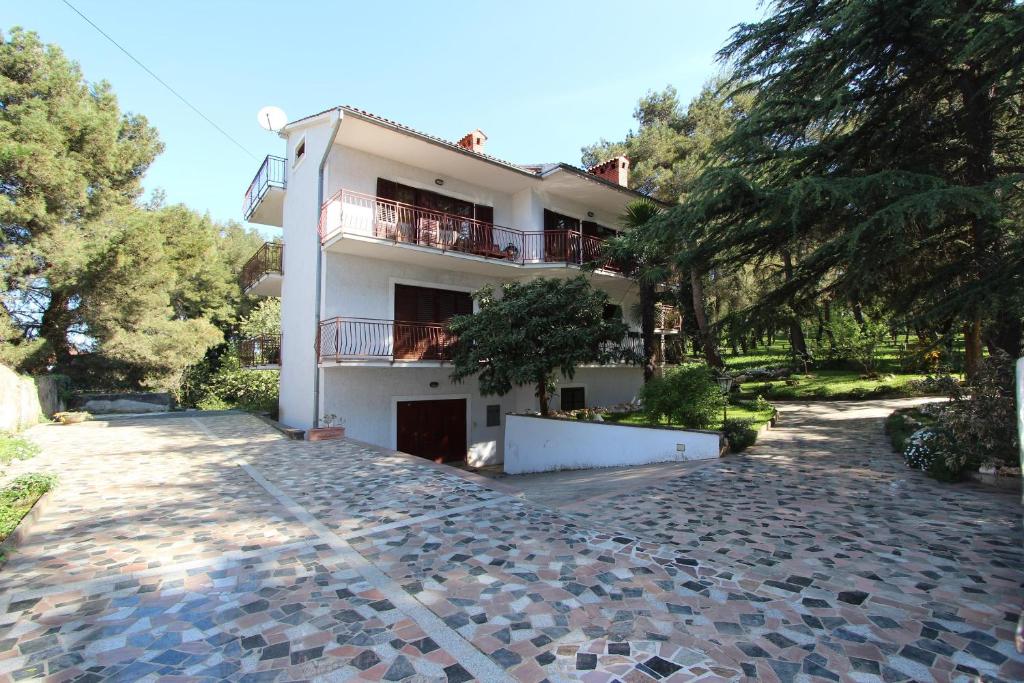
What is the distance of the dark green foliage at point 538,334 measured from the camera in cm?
1098

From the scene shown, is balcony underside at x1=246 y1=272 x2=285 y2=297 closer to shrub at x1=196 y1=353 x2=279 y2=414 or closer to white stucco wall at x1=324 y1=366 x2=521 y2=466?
shrub at x1=196 y1=353 x2=279 y2=414

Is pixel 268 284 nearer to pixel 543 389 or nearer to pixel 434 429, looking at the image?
pixel 434 429

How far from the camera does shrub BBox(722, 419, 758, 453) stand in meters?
9.44

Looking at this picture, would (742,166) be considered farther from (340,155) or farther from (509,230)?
(340,155)

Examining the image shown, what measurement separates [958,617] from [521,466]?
33.0ft

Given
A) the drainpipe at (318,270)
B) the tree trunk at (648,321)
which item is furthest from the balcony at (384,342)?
the tree trunk at (648,321)

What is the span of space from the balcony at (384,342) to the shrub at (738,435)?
3.02 metres

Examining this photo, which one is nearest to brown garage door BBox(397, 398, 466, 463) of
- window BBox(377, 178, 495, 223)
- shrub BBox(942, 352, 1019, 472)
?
window BBox(377, 178, 495, 223)

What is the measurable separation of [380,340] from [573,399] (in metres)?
7.24

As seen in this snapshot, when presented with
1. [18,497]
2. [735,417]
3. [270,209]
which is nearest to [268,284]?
[270,209]

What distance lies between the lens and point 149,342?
20344 millimetres

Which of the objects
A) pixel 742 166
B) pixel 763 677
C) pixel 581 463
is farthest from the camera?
pixel 581 463

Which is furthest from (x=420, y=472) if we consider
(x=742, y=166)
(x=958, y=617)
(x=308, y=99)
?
(x=308, y=99)

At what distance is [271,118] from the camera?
555 inches
